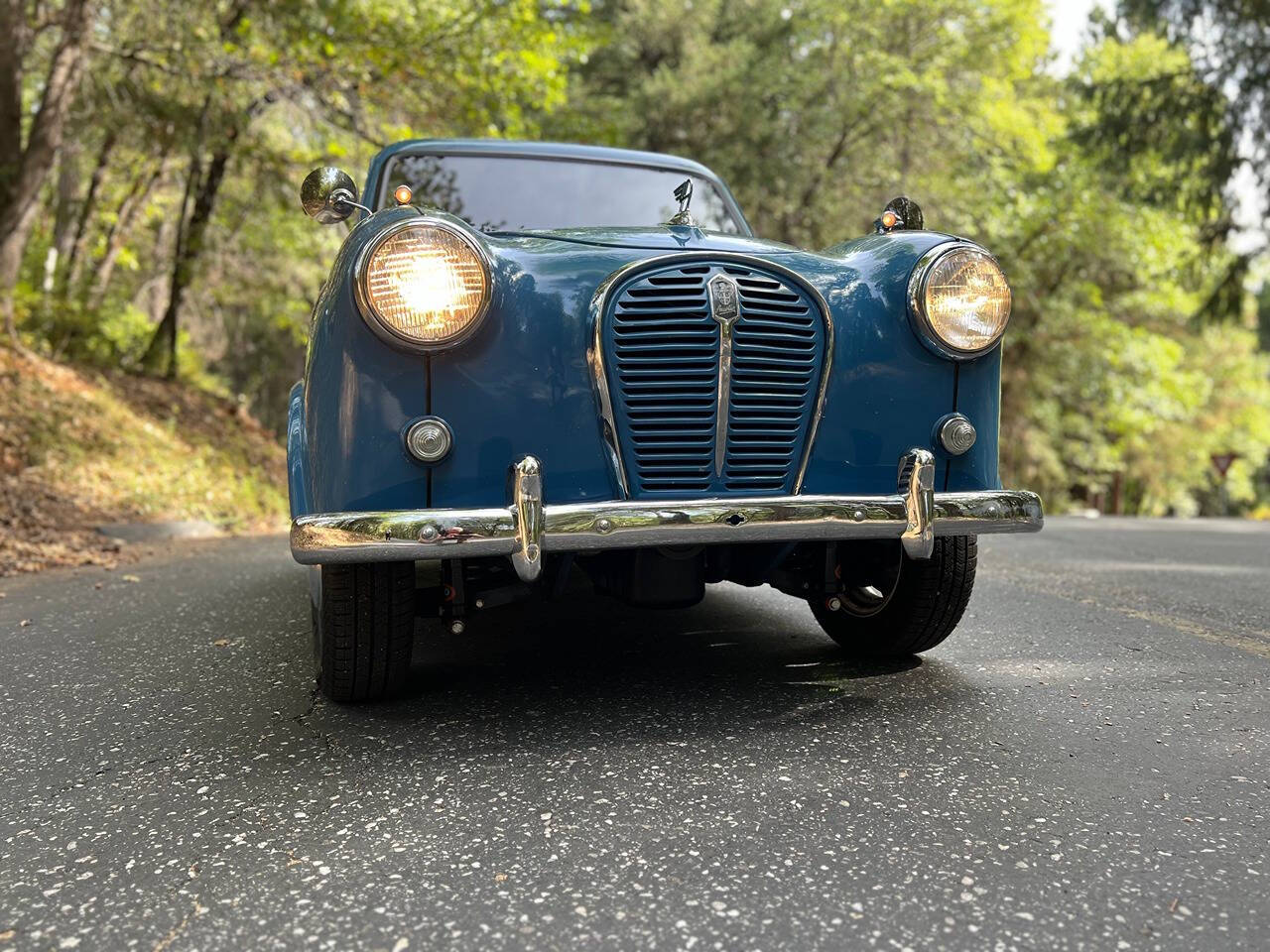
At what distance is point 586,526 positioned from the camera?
2.28m

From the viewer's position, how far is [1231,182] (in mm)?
13320

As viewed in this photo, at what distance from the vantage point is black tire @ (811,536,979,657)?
9.73 feet

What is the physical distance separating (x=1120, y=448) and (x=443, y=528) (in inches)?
1114

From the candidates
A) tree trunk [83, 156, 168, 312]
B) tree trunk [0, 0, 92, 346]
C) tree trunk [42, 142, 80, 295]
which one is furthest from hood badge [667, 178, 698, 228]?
tree trunk [83, 156, 168, 312]

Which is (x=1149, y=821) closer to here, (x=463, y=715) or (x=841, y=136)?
(x=463, y=715)

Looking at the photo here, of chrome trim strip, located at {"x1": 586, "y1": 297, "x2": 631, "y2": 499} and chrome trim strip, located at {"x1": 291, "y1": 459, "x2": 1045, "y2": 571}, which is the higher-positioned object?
chrome trim strip, located at {"x1": 586, "y1": 297, "x2": 631, "y2": 499}

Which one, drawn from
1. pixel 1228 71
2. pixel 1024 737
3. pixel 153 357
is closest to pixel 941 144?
pixel 1228 71

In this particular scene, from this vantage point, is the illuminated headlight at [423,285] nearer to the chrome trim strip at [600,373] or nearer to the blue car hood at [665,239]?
the chrome trim strip at [600,373]

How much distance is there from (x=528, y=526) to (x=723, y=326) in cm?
→ 72

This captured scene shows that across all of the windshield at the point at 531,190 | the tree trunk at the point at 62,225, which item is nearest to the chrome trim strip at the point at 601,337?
the windshield at the point at 531,190

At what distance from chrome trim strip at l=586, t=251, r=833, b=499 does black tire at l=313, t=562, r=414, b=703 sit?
613 millimetres

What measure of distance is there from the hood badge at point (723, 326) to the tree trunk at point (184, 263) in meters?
11.2

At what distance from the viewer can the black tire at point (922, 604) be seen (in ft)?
9.73

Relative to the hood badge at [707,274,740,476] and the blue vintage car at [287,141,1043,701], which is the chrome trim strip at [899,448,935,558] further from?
the hood badge at [707,274,740,476]
